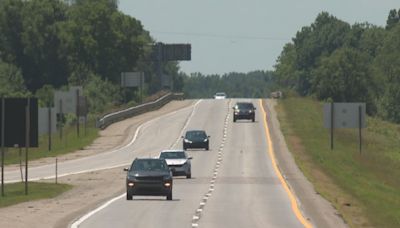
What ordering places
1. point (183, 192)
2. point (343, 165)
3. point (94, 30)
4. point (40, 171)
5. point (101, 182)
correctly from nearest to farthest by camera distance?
point (183, 192)
point (101, 182)
point (40, 171)
point (343, 165)
point (94, 30)

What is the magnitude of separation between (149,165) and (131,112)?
2995 inches

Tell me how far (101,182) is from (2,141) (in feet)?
46.0

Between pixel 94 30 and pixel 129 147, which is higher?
pixel 94 30

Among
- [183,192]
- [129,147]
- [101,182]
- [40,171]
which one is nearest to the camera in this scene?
[183,192]

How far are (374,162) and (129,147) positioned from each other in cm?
1898

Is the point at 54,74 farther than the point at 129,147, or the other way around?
the point at 54,74

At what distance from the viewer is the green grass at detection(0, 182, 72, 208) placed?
44156mm

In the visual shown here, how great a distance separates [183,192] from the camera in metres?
50.6

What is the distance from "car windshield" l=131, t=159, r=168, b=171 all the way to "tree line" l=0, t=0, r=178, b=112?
11659 centimetres

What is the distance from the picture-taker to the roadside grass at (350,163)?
43.9 meters

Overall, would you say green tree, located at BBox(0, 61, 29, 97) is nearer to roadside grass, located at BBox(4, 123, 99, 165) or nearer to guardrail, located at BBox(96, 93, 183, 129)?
guardrail, located at BBox(96, 93, 183, 129)

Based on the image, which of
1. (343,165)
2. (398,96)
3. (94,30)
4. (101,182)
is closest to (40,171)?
(101,182)

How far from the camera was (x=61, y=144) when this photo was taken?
96.3 m

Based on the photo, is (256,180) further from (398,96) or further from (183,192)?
(398,96)
